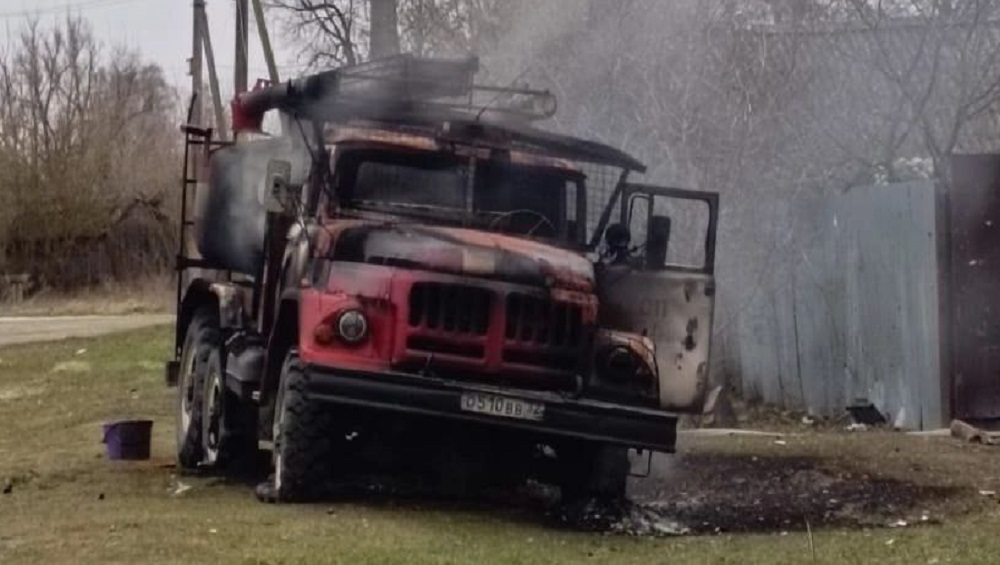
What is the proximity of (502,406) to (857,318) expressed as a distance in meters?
6.01

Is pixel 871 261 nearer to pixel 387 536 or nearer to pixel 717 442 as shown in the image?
pixel 717 442

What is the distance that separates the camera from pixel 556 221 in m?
11.3

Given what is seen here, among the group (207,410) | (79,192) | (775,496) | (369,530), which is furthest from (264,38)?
(79,192)

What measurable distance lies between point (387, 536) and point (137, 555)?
3.97ft

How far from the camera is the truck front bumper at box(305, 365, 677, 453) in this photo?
9.70 metres

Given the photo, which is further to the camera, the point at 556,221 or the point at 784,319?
the point at 784,319

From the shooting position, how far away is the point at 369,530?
30.0 feet

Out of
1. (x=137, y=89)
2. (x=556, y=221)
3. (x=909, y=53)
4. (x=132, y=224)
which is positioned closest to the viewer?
(x=556, y=221)

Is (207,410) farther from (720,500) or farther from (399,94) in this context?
(720,500)

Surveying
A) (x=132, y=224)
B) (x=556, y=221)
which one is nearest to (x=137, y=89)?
(x=132, y=224)

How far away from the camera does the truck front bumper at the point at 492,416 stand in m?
9.70

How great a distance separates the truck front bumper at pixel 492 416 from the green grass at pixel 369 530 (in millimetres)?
556

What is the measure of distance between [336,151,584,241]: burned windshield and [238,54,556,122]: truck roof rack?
456 mm

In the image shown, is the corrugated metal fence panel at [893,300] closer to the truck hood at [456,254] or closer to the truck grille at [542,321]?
the truck hood at [456,254]
